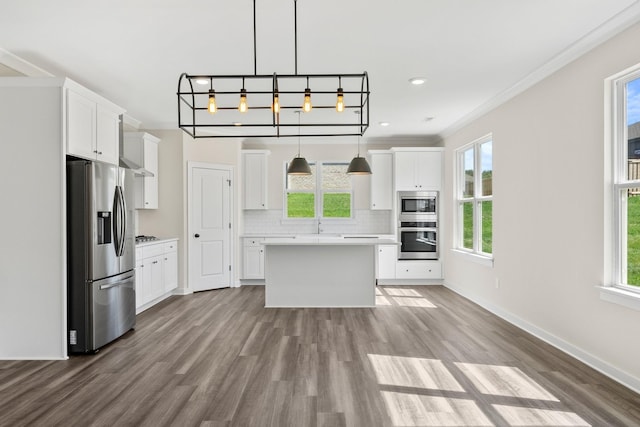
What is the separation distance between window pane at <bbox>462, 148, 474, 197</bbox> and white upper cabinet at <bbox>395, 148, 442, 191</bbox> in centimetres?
69

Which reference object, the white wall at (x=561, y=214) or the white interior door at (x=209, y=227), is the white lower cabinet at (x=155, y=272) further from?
the white wall at (x=561, y=214)

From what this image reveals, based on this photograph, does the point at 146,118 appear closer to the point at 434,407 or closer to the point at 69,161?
the point at 69,161

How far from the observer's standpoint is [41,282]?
11.2 ft

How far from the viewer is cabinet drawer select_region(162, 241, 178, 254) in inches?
226

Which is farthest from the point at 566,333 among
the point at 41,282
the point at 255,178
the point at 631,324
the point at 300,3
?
the point at 255,178

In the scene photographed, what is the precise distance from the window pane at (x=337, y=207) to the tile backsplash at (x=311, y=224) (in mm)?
140

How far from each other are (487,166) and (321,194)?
3151 millimetres

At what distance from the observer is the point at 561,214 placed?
3.66m

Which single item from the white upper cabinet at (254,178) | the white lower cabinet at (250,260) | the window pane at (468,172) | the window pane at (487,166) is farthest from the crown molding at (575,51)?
the white lower cabinet at (250,260)

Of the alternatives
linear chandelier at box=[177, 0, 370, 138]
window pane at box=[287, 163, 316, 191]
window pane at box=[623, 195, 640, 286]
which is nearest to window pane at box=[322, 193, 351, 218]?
window pane at box=[287, 163, 316, 191]

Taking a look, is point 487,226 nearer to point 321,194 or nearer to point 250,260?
point 321,194

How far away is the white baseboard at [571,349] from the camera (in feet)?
9.31

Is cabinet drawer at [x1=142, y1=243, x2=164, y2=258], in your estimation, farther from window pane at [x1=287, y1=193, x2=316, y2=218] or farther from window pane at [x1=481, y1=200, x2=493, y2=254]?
window pane at [x1=481, y1=200, x2=493, y2=254]

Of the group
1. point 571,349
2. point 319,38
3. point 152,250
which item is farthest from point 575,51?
point 152,250
